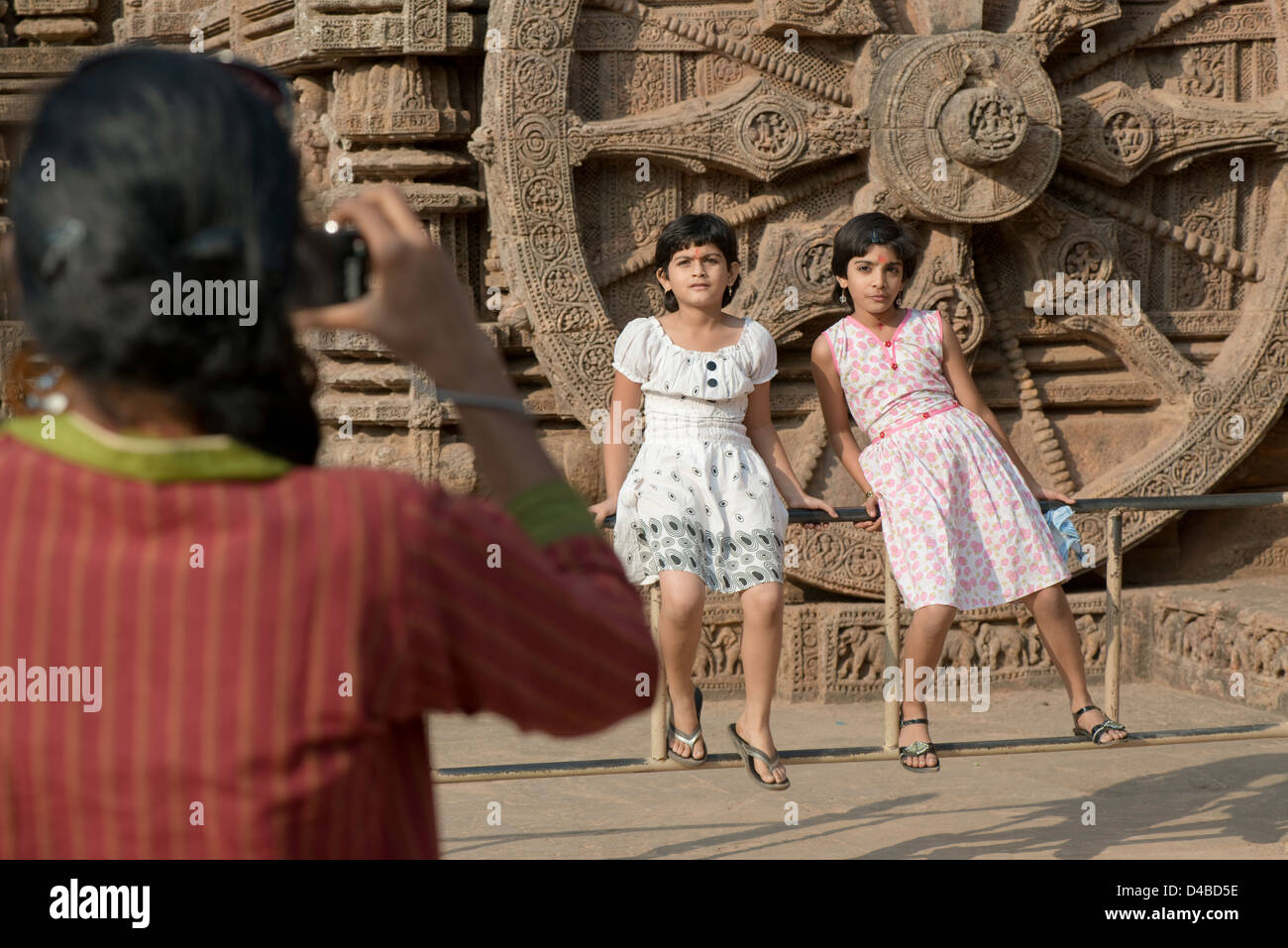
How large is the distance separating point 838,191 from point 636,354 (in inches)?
84.5

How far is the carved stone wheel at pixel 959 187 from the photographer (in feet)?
17.9

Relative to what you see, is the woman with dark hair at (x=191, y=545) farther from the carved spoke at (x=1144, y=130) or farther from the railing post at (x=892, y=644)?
the carved spoke at (x=1144, y=130)

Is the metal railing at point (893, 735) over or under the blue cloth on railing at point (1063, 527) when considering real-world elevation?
under

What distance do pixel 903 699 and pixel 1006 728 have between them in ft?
5.67

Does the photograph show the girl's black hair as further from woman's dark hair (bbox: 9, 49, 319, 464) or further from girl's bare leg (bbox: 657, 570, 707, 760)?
woman's dark hair (bbox: 9, 49, 319, 464)

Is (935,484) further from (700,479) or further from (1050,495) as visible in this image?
(700,479)

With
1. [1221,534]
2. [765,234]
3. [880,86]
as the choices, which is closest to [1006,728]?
[1221,534]

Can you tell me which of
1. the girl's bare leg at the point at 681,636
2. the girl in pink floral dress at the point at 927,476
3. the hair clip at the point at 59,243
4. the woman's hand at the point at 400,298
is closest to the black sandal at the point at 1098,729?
the girl in pink floral dress at the point at 927,476

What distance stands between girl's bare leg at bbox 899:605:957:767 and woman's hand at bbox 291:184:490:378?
110 inches

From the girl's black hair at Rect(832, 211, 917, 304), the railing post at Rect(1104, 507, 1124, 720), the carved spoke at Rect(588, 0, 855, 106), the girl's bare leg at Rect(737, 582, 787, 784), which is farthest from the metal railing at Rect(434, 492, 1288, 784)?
the carved spoke at Rect(588, 0, 855, 106)

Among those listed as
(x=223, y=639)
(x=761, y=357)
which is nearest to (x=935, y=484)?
(x=761, y=357)

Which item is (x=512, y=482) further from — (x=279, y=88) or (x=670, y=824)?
(x=670, y=824)

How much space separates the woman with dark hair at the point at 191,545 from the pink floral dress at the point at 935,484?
293 cm

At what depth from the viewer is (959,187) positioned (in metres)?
5.57
